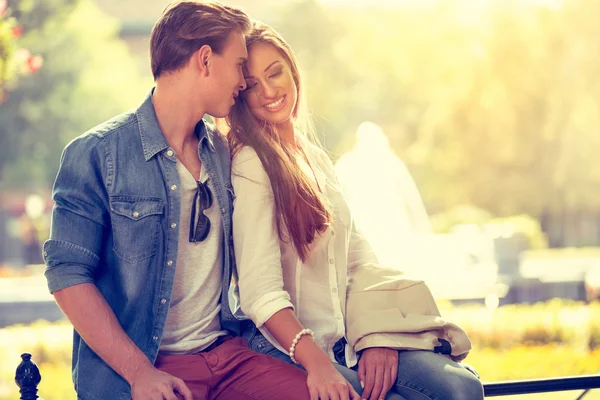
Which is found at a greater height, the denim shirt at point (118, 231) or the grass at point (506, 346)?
the denim shirt at point (118, 231)

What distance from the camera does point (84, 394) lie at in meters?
2.06

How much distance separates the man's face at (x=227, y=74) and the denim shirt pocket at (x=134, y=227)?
327 mm

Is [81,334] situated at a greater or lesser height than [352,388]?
greater

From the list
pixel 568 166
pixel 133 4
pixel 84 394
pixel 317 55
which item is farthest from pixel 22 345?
pixel 133 4

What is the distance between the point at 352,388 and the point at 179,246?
0.58 meters

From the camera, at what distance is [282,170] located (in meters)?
2.28

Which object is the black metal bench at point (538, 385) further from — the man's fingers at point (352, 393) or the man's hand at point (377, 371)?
the man's fingers at point (352, 393)

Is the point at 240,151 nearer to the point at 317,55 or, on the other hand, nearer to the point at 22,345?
the point at 22,345

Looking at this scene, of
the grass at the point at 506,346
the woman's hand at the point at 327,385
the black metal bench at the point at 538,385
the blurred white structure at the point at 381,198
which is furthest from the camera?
the blurred white structure at the point at 381,198

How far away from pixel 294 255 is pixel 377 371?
1.29 feet

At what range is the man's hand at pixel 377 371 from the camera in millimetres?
2211

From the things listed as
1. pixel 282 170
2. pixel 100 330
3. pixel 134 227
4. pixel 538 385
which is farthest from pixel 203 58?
pixel 538 385

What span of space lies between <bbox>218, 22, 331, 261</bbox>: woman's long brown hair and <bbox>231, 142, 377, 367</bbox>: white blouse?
0.08 feet

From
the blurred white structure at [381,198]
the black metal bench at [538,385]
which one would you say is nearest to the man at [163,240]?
the black metal bench at [538,385]
